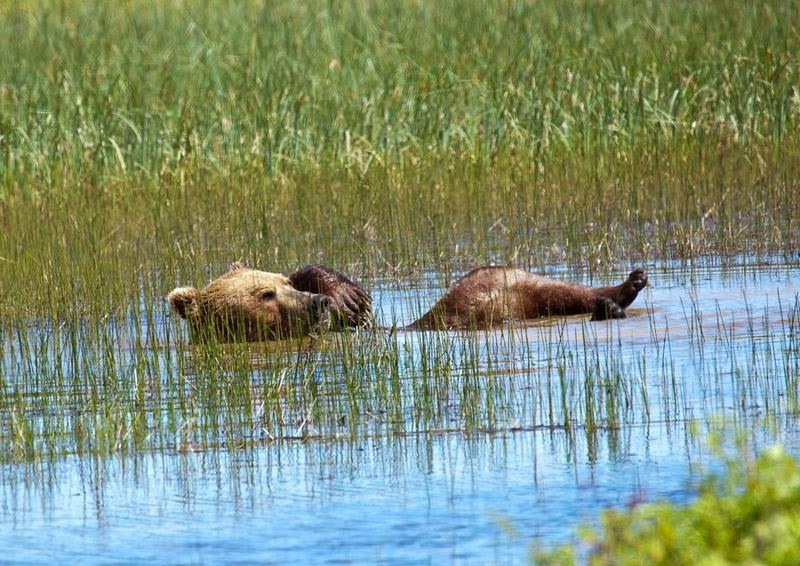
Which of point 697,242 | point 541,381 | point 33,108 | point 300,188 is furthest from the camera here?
point 33,108

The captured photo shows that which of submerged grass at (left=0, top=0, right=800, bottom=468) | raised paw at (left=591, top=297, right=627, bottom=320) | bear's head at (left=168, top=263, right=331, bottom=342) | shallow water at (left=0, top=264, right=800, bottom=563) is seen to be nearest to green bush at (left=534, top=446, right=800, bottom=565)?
shallow water at (left=0, top=264, right=800, bottom=563)

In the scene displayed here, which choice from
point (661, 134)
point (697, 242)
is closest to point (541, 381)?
point (697, 242)

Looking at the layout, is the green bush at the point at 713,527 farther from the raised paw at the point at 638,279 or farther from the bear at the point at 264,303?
the bear at the point at 264,303

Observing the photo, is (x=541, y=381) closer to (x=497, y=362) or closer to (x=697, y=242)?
(x=497, y=362)

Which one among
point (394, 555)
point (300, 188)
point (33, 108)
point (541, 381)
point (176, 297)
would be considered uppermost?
point (33, 108)

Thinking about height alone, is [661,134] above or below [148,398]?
above

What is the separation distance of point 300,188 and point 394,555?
30.6 feet

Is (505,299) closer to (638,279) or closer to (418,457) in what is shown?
(638,279)

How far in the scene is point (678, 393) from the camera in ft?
23.2

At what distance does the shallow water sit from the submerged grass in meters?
0.07

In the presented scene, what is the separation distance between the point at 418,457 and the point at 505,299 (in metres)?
3.58

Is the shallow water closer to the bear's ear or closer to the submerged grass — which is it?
the submerged grass

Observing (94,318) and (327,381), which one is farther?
(94,318)

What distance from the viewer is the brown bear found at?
9516 millimetres
